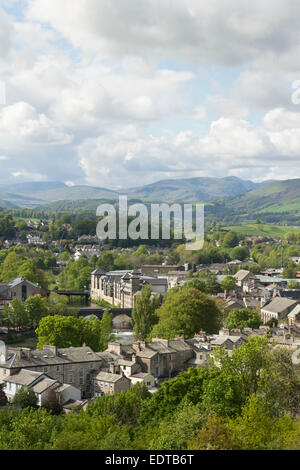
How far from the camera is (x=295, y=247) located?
165 m

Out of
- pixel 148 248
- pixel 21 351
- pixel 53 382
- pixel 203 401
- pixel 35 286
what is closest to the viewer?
pixel 203 401

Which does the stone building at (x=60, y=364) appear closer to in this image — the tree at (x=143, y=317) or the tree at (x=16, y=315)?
the tree at (x=143, y=317)

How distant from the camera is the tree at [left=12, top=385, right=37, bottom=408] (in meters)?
34.4

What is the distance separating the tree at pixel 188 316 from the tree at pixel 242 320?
6.25 feet

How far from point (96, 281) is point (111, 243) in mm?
64449

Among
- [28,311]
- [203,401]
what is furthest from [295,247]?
[203,401]

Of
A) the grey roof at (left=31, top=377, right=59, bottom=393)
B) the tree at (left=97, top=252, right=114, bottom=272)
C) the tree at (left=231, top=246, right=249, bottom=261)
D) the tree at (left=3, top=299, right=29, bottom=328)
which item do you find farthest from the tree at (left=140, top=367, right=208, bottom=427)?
the tree at (left=231, top=246, right=249, bottom=261)

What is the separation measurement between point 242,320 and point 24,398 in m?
32.3

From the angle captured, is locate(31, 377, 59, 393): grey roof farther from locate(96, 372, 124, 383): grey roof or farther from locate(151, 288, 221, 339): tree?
locate(151, 288, 221, 339): tree

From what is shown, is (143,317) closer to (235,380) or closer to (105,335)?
(105,335)

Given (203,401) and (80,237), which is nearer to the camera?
(203,401)

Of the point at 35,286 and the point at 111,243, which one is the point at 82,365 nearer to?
the point at 35,286

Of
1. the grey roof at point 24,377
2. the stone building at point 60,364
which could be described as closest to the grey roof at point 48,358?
the stone building at point 60,364
